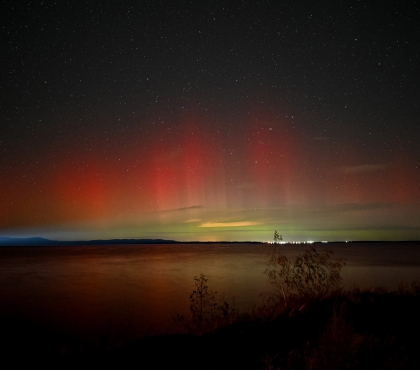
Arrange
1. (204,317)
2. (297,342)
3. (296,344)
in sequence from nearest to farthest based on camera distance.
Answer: (296,344) → (297,342) → (204,317)

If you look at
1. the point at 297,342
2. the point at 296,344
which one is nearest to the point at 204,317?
the point at 297,342

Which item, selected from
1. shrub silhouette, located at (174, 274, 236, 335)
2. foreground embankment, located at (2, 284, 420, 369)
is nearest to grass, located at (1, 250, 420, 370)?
foreground embankment, located at (2, 284, 420, 369)

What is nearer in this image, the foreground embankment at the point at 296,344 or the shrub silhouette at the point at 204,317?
the foreground embankment at the point at 296,344

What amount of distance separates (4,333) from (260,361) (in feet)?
60.4

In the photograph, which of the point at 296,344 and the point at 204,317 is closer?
the point at 296,344

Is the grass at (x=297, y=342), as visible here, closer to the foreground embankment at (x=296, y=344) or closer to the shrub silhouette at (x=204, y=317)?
the foreground embankment at (x=296, y=344)

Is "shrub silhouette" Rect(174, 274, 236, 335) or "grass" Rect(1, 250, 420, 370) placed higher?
"grass" Rect(1, 250, 420, 370)

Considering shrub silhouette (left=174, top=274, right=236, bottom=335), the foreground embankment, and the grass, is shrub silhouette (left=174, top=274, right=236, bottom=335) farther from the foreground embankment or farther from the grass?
the foreground embankment

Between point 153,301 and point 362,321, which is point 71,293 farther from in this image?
point 362,321

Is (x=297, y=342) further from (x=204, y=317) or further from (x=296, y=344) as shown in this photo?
(x=204, y=317)

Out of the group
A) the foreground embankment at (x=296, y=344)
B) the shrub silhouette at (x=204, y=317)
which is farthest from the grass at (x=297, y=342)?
the shrub silhouette at (x=204, y=317)

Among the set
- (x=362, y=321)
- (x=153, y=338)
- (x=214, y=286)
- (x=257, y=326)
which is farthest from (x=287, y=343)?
(x=214, y=286)

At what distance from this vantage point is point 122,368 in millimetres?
6832

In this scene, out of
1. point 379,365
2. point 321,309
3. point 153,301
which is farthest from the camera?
point 153,301
